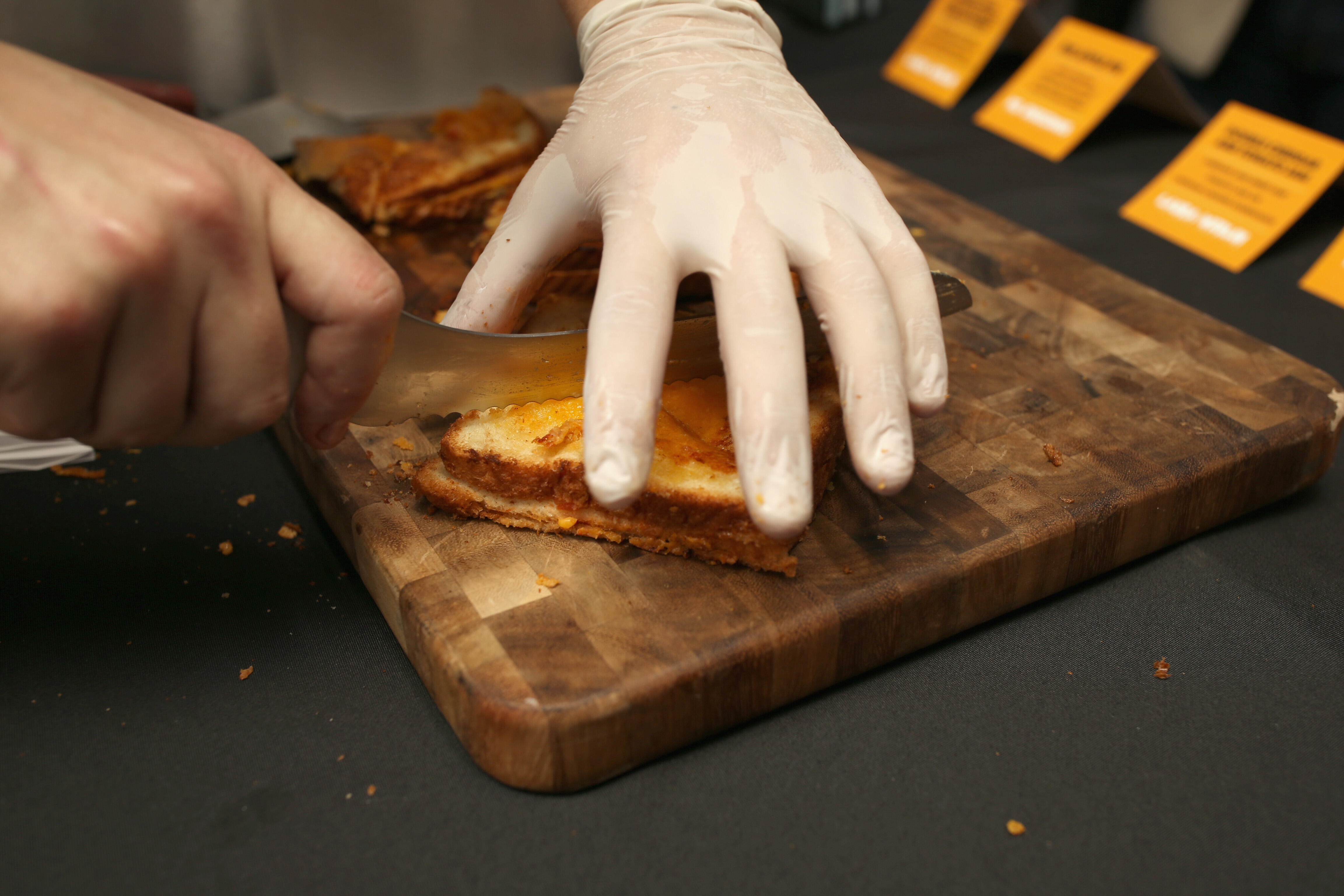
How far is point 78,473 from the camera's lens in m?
2.02

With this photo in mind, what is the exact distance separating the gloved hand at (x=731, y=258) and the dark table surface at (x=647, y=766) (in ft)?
1.38

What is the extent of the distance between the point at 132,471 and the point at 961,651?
1.77 metres

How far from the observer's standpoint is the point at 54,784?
1.39 metres

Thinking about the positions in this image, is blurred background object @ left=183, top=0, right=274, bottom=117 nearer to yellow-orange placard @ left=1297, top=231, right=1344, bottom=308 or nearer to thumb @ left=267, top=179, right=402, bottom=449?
thumb @ left=267, top=179, right=402, bottom=449

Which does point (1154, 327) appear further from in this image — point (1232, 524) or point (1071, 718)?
point (1071, 718)

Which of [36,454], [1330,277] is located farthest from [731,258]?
[1330,277]

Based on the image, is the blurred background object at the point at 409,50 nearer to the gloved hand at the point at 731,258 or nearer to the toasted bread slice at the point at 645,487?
the gloved hand at the point at 731,258

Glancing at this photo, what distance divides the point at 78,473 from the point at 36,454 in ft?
0.36

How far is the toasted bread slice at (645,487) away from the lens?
1599 millimetres

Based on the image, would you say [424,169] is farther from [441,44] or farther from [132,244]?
[441,44]

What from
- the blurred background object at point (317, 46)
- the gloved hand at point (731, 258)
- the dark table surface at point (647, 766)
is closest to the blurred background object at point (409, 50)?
the blurred background object at point (317, 46)

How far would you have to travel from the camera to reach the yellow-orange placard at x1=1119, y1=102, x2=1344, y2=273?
2.86 m

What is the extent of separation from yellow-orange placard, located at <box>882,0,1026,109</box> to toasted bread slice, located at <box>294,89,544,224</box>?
2.03 meters

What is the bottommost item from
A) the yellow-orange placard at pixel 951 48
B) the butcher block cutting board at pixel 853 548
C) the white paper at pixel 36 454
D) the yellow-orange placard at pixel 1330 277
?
the white paper at pixel 36 454
